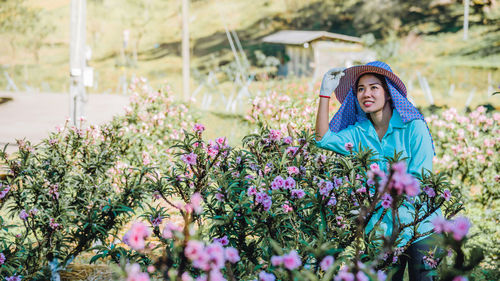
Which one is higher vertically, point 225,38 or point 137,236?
point 225,38

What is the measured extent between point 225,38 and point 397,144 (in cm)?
2763

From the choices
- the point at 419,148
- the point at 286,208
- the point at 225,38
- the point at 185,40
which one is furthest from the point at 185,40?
the point at 225,38

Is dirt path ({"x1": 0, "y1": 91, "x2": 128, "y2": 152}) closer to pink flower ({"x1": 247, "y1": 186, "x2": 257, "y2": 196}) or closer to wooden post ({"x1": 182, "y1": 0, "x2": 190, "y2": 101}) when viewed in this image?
wooden post ({"x1": 182, "y1": 0, "x2": 190, "y2": 101})

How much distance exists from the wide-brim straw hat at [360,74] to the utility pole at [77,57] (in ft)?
11.2

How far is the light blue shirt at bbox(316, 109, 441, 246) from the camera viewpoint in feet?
7.04

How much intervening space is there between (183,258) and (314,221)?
918 mm

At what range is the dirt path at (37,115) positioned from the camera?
6.91 m

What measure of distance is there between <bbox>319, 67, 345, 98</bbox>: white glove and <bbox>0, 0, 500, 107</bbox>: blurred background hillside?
17.4 meters

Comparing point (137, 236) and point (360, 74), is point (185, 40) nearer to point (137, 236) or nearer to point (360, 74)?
point (360, 74)

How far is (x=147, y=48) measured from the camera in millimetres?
29359

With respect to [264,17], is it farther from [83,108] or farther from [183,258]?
[183,258]

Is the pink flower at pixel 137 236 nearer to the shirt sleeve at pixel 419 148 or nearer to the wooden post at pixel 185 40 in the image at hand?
the shirt sleeve at pixel 419 148

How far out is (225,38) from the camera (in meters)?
28.9

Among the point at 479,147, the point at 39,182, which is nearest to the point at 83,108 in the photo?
the point at 39,182
